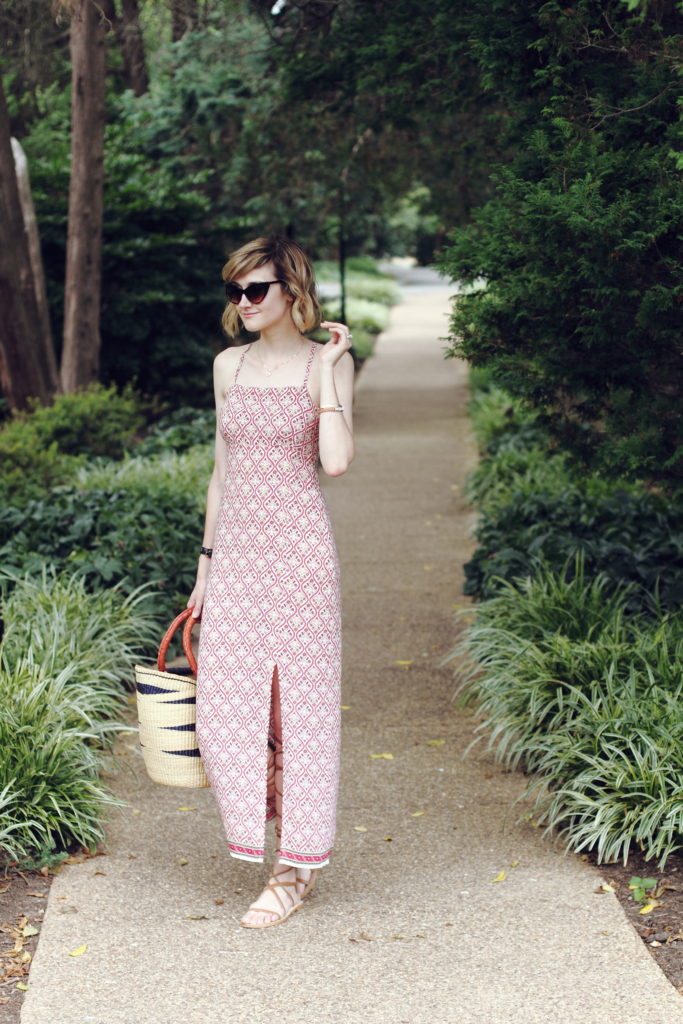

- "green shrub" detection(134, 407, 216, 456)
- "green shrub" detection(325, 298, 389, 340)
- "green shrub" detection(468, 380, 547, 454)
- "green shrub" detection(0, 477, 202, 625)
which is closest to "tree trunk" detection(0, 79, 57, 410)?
"green shrub" detection(134, 407, 216, 456)

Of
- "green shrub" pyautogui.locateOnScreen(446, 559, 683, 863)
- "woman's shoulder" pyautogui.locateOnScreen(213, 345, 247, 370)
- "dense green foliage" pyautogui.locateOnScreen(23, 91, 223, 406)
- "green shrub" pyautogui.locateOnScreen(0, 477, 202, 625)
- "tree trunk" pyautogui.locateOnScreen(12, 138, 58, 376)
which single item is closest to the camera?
"woman's shoulder" pyautogui.locateOnScreen(213, 345, 247, 370)

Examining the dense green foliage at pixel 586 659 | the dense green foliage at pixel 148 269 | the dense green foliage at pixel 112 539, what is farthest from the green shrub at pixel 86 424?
the dense green foliage at pixel 586 659

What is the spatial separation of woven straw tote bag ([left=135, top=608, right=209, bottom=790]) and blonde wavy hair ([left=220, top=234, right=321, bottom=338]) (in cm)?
96

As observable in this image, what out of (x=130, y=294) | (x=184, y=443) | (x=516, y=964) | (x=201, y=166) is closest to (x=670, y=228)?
(x=516, y=964)

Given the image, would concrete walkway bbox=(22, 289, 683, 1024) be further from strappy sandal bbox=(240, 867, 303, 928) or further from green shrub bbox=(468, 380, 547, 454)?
green shrub bbox=(468, 380, 547, 454)

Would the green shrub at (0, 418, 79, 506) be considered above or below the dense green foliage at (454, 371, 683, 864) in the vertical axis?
below

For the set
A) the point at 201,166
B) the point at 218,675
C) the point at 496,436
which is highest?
the point at 201,166

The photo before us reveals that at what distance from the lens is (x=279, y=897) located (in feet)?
11.7

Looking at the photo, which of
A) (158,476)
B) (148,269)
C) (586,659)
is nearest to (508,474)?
(158,476)

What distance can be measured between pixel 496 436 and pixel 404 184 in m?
3.54

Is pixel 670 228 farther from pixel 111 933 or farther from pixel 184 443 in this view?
pixel 184 443

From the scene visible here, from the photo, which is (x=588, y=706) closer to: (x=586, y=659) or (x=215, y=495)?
(x=586, y=659)

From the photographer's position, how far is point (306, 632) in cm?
344

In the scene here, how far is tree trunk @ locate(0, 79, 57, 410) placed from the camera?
378 inches
